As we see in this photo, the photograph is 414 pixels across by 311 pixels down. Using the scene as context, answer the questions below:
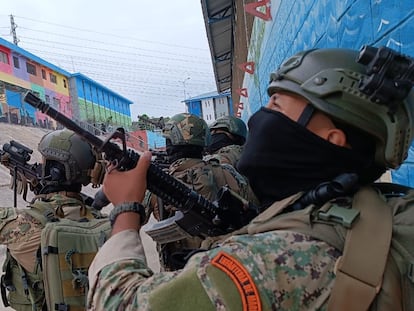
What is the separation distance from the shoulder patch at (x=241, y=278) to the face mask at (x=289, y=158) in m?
0.31

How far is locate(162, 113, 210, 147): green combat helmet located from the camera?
11.9 feet

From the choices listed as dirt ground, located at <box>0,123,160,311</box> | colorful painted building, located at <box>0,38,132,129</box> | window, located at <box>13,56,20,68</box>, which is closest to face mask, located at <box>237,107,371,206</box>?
dirt ground, located at <box>0,123,160,311</box>

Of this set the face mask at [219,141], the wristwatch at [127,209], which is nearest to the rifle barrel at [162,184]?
the wristwatch at [127,209]

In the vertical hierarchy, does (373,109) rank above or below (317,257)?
above

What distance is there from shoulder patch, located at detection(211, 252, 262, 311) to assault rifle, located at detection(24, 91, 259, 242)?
0.64 m

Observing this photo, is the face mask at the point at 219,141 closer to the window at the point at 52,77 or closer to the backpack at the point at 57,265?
the backpack at the point at 57,265

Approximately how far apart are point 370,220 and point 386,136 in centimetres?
27

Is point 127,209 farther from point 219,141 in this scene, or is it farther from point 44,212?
point 219,141

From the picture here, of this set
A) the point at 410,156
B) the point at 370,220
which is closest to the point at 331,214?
the point at 370,220

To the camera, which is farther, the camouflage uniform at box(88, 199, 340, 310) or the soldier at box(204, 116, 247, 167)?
the soldier at box(204, 116, 247, 167)

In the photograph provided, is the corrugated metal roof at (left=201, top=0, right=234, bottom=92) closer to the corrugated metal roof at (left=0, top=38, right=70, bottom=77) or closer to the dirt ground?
the dirt ground

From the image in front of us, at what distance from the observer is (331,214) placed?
37.0 inches

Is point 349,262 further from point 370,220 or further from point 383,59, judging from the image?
point 383,59

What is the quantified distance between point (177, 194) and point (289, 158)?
0.73m
